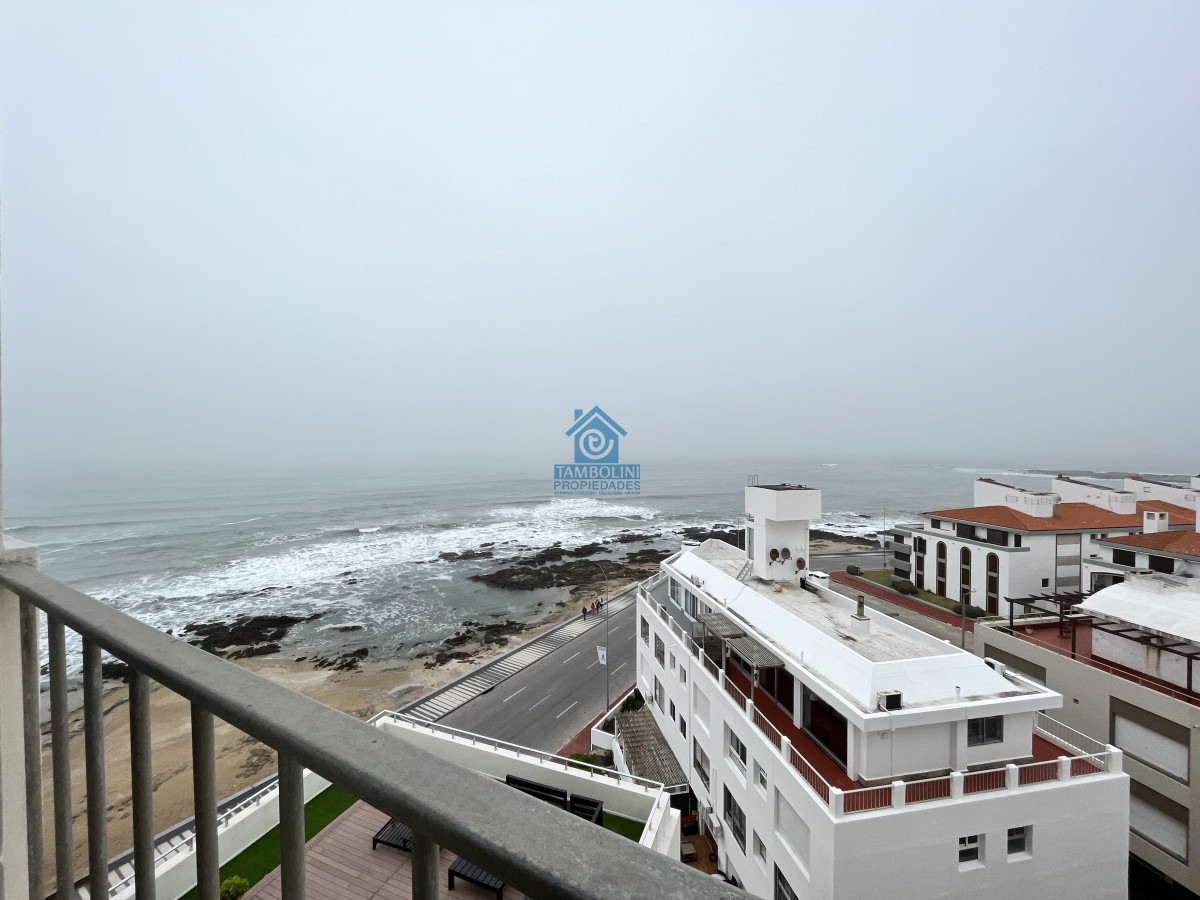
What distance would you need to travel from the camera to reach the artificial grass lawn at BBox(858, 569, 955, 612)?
1200 inches

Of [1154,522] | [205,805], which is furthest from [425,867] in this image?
[1154,522]

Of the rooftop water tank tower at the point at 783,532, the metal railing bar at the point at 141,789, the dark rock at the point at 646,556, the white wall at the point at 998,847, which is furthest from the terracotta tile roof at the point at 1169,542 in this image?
the dark rock at the point at 646,556

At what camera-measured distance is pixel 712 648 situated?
13.6 m

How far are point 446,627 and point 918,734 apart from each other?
90.3 feet

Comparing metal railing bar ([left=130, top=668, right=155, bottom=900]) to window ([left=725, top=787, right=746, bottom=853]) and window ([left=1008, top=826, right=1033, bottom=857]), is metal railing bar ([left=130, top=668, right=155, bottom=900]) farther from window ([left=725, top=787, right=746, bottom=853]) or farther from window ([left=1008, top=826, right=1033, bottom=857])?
window ([left=725, top=787, right=746, bottom=853])

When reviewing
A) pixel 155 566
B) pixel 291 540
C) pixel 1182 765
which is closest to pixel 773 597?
pixel 1182 765

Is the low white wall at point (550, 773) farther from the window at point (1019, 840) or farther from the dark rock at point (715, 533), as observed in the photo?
the dark rock at point (715, 533)

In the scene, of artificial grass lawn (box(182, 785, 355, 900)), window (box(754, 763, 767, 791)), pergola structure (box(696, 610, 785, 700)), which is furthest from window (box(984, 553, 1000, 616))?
artificial grass lawn (box(182, 785, 355, 900))

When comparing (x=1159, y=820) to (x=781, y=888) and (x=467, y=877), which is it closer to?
(x=781, y=888)

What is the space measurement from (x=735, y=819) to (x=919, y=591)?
89.2 feet

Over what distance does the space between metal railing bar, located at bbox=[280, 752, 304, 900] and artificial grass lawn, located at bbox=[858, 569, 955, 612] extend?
34899 millimetres

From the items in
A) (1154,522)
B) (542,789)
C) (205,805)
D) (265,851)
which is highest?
(205,805)

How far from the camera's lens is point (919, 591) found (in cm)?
3300

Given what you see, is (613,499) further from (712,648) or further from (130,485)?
(130,485)
